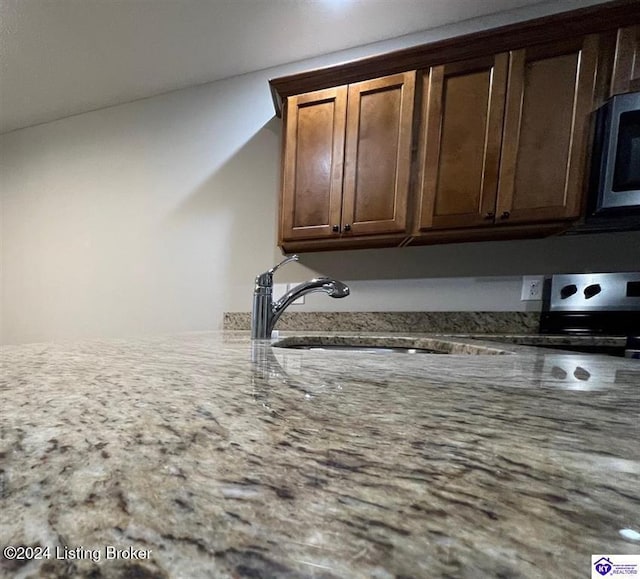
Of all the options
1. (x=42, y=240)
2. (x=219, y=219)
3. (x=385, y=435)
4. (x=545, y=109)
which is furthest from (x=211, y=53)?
(x=385, y=435)

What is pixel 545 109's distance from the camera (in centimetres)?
135

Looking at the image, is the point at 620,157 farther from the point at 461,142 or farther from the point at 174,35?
the point at 174,35

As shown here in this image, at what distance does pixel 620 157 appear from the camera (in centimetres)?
123

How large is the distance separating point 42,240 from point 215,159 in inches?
64.9

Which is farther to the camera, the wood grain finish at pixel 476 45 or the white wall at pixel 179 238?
the white wall at pixel 179 238

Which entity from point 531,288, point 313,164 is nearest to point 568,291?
point 531,288

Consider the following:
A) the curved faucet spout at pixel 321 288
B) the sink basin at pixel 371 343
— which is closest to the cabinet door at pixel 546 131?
the sink basin at pixel 371 343

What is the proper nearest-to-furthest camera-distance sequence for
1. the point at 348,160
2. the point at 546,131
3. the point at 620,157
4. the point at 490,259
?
the point at 620,157, the point at 546,131, the point at 348,160, the point at 490,259

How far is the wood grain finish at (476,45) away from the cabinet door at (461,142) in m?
0.05

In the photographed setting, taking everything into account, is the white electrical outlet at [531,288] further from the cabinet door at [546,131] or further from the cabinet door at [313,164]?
the cabinet door at [313,164]

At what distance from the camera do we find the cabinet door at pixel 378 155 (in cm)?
152

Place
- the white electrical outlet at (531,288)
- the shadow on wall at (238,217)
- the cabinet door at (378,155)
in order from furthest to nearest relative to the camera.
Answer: the shadow on wall at (238,217) < the white electrical outlet at (531,288) < the cabinet door at (378,155)

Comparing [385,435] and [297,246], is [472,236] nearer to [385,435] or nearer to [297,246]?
[297,246]

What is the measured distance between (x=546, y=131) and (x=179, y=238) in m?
2.09
